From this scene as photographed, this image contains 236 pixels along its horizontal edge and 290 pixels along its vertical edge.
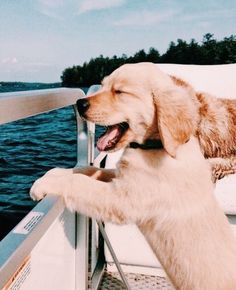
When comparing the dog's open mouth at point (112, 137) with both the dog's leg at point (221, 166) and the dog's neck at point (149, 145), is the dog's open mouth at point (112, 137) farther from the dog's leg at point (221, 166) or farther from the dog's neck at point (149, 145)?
the dog's leg at point (221, 166)

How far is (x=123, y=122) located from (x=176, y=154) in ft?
1.17

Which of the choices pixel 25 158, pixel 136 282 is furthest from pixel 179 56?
pixel 136 282

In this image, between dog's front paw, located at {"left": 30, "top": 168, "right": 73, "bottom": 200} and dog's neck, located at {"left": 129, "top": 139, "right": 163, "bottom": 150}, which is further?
dog's neck, located at {"left": 129, "top": 139, "right": 163, "bottom": 150}

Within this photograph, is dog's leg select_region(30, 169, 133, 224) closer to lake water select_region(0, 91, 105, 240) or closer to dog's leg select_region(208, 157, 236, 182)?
dog's leg select_region(208, 157, 236, 182)

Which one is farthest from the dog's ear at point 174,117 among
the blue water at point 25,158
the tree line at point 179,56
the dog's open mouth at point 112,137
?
the tree line at point 179,56

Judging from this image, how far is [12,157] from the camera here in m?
13.6

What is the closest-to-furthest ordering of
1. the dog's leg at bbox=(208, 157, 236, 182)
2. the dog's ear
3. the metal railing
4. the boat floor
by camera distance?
the metal railing, the dog's ear, the dog's leg at bbox=(208, 157, 236, 182), the boat floor

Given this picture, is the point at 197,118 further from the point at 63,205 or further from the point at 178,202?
the point at 63,205

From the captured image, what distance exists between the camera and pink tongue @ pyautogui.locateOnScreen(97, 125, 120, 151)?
210 centimetres

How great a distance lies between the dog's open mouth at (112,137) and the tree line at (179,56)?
59340 mm

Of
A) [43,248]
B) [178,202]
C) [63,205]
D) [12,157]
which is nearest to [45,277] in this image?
[43,248]

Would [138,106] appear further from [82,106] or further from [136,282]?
[136,282]

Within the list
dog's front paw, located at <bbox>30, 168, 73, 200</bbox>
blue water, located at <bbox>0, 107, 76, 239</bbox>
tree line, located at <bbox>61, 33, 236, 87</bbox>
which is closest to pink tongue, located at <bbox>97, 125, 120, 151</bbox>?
dog's front paw, located at <bbox>30, 168, 73, 200</bbox>

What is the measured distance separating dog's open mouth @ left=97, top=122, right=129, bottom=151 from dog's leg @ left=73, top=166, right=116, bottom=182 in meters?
0.12
